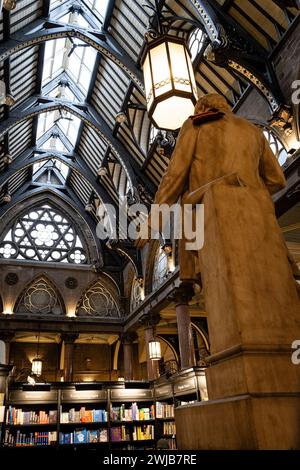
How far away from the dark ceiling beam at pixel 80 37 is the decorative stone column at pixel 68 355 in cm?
923

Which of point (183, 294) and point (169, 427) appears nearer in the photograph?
point (169, 427)

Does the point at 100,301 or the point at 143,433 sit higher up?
the point at 100,301

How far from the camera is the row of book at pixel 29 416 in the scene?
8.39m

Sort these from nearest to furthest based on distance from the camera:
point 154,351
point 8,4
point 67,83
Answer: point 8,4, point 154,351, point 67,83

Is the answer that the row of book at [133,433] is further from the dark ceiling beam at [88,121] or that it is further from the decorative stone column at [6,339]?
the dark ceiling beam at [88,121]

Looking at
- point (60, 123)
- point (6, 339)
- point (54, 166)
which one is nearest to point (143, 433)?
point (6, 339)

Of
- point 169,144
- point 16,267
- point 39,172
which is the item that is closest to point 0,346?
point 16,267

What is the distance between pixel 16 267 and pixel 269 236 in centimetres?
1484

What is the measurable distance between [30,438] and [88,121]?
940 centimetres

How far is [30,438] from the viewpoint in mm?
8570

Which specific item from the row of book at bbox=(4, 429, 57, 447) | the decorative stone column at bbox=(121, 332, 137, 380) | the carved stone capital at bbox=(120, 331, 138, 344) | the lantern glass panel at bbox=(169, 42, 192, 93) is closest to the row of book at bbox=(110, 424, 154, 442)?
the row of book at bbox=(4, 429, 57, 447)

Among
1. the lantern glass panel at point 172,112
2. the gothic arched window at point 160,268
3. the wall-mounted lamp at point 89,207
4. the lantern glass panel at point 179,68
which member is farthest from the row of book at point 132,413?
the wall-mounted lamp at point 89,207

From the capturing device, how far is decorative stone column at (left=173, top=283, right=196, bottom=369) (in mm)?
9570

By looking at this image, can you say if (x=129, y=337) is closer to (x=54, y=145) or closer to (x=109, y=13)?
(x=54, y=145)
